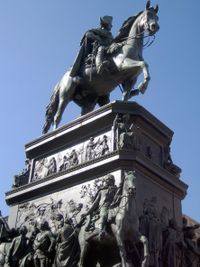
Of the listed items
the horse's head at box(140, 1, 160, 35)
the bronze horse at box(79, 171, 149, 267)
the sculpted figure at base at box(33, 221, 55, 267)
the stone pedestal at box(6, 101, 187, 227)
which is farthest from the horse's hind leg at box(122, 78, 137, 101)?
the sculpted figure at base at box(33, 221, 55, 267)

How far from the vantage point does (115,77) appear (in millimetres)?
15414

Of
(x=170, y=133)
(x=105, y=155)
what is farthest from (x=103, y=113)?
(x=170, y=133)

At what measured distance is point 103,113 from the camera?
43.2ft

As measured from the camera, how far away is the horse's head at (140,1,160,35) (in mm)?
14945

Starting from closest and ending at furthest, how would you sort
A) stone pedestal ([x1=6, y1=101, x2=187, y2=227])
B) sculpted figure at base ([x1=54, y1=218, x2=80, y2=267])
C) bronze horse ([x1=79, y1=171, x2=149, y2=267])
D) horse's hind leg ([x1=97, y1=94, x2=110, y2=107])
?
bronze horse ([x1=79, y1=171, x2=149, y2=267]) → sculpted figure at base ([x1=54, y1=218, x2=80, y2=267]) → stone pedestal ([x1=6, y1=101, x2=187, y2=227]) → horse's hind leg ([x1=97, y1=94, x2=110, y2=107])

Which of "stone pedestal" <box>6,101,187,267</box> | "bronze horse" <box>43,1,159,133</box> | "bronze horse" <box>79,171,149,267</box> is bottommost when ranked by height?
"bronze horse" <box>79,171,149,267</box>

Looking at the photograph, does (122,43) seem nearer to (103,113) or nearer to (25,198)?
(103,113)

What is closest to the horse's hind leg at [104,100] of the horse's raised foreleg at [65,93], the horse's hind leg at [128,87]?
the horse's raised foreleg at [65,93]

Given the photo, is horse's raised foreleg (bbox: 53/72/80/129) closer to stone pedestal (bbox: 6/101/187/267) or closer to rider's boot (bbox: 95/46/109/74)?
rider's boot (bbox: 95/46/109/74)

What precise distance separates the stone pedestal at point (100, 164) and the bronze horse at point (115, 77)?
61.5 inches

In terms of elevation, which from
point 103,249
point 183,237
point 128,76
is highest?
point 128,76

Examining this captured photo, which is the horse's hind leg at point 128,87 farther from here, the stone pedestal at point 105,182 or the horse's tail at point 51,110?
the horse's tail at point 51,110

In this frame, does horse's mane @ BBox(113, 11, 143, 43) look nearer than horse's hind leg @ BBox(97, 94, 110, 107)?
Yes

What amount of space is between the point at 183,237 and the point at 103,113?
411cm
